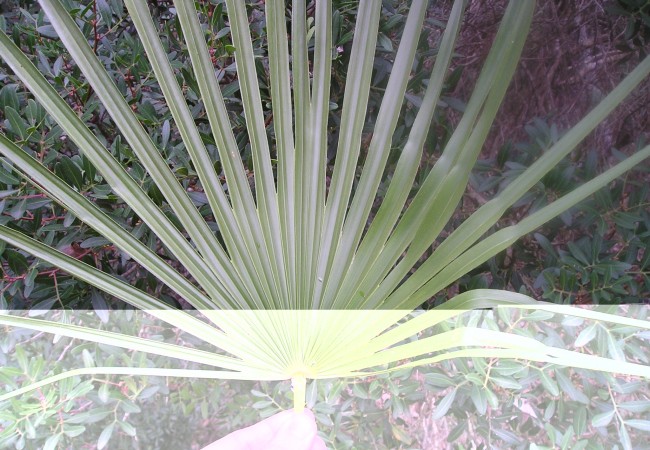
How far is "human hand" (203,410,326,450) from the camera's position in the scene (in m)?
0.68

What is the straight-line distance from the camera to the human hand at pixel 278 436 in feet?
2.22

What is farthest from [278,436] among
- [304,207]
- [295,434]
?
[304,207]

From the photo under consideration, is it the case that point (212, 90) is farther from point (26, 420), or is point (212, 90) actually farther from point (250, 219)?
point (26, 420)

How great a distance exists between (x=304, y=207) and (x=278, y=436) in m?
0.33

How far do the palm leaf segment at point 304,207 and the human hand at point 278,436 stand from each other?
8 centimetres

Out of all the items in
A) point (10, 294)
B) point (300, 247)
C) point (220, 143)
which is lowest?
point (10, 294)

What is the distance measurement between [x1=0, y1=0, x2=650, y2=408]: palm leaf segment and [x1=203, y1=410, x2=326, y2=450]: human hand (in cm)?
8

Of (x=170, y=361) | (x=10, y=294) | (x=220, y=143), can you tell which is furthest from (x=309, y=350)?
(x=10, y=294)

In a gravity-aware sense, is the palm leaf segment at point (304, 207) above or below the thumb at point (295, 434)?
above

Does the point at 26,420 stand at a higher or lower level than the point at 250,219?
lower

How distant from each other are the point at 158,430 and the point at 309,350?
83 cm

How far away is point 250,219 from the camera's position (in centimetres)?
77

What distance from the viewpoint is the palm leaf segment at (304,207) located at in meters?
0.62

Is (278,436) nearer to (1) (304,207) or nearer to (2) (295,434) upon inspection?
(2) (295,434)
